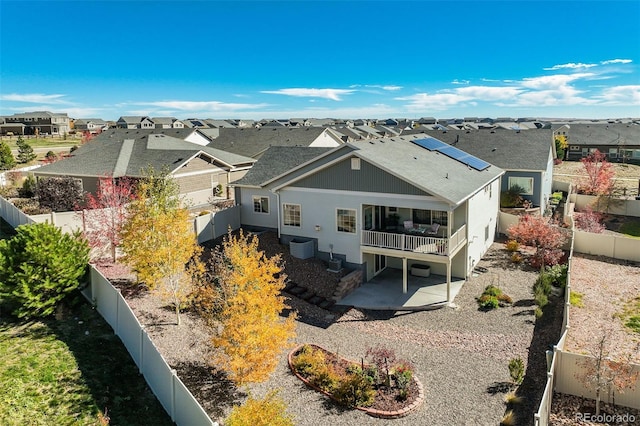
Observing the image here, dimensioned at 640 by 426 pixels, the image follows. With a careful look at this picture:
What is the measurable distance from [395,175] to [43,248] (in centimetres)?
1427

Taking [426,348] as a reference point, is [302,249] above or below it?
above

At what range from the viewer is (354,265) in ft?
75.9

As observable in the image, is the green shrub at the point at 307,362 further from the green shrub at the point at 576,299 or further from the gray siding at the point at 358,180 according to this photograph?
the green shrub at the point at 576,299

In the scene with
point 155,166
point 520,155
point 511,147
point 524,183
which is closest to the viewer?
point 155,166

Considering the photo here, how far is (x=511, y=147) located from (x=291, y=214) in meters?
22.0

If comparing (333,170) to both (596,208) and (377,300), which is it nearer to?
(377,300)

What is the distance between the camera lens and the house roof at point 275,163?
2898 centimetres

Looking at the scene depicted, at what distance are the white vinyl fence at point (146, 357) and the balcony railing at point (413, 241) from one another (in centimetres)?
1158

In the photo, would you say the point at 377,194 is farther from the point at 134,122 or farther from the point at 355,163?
the point at 134,122

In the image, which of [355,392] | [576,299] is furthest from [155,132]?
[355,392]

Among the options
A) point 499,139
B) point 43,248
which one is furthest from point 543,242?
point 43,248

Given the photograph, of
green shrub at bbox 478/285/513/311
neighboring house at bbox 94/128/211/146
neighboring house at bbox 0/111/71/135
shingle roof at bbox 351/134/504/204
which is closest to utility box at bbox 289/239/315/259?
shingle roof at bbox 351/134/504/204

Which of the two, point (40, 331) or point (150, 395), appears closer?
point (150, 395)

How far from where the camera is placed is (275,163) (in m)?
31.0
